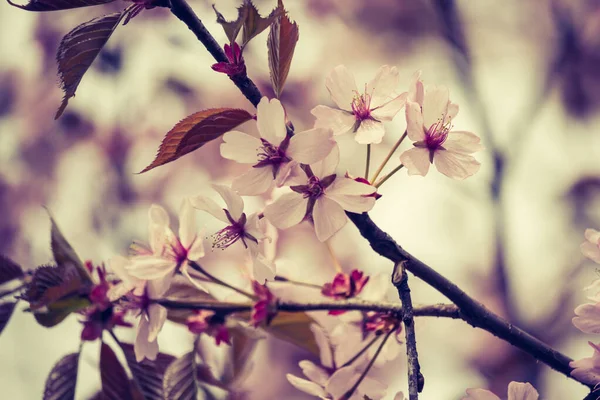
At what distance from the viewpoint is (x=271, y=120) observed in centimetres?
55

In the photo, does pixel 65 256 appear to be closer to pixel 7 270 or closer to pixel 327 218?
pixel 7 270

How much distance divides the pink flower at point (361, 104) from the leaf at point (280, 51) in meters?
0.05

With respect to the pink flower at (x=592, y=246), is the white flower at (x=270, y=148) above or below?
below

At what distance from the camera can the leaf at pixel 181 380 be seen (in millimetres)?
712

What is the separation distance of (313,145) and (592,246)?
39 centimetres

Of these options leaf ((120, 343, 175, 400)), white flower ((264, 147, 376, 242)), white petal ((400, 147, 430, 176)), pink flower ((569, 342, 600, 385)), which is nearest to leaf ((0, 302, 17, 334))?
leaf ((120, 343, 175, 400))

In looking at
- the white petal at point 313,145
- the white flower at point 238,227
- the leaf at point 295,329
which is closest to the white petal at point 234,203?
the white flower at point 238,227

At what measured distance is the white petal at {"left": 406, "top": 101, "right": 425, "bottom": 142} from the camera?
0.59 metres

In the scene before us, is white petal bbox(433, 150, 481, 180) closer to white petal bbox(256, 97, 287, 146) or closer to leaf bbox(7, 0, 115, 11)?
white petal bbox(256, 97, 287, 146)

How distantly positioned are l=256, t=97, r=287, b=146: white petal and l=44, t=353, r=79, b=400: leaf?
1.47ft

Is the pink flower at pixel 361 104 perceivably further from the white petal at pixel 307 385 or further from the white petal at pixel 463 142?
the white petal at pixel 307 385

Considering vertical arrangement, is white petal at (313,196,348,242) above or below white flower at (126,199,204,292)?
above

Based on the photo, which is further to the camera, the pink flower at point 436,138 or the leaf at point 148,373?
the leaf at point 148,373

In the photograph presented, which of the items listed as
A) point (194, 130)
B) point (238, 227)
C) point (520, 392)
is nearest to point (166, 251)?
point (238, 227)
